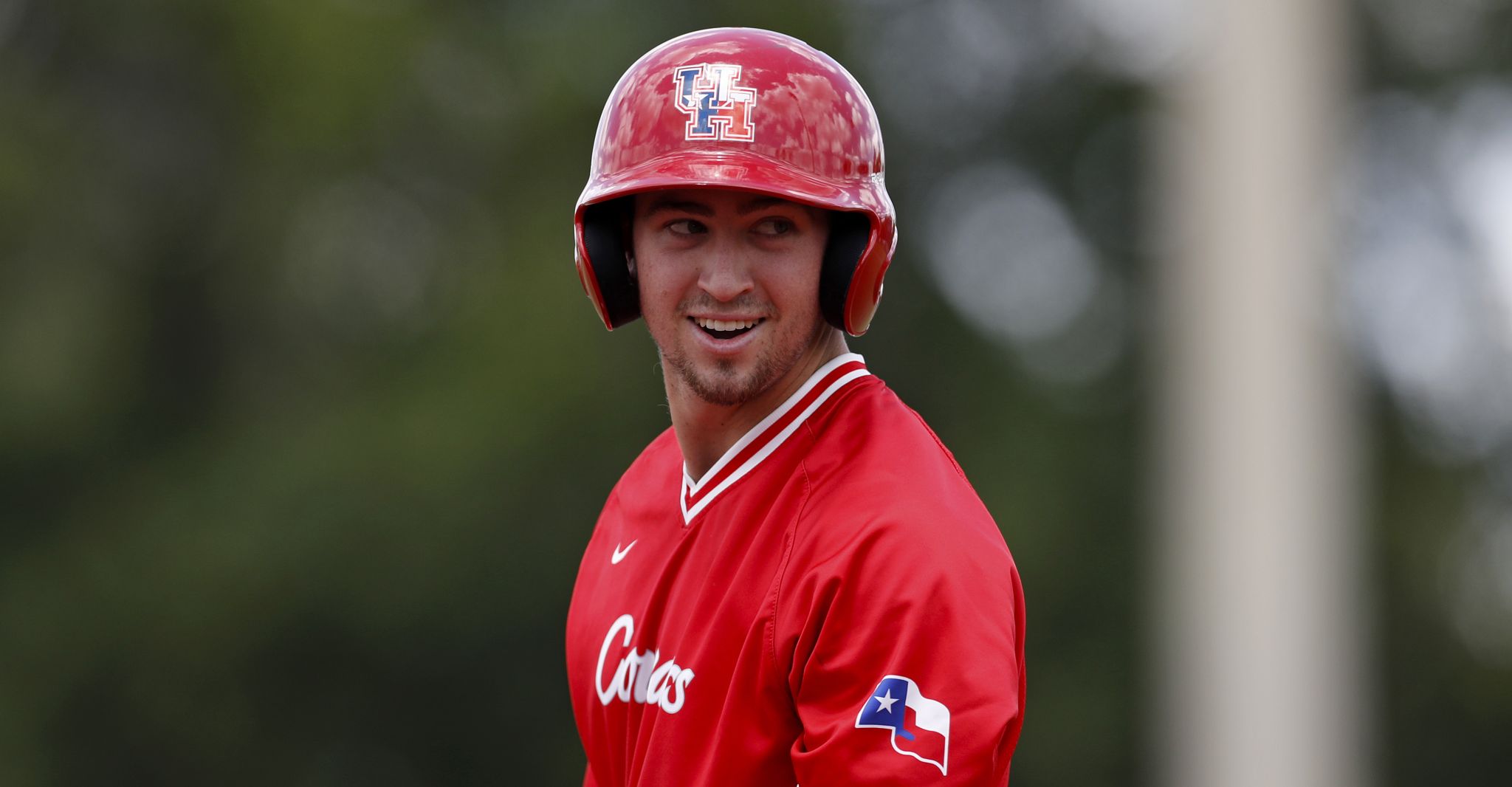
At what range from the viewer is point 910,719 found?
2.50m

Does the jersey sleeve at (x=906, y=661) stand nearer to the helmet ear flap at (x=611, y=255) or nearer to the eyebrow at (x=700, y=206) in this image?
the eyebrow at (x=700, y=206)

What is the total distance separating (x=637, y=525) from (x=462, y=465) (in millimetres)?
14159

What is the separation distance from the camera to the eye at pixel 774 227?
297 cm

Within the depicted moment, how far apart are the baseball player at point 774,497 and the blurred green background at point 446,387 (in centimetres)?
1318

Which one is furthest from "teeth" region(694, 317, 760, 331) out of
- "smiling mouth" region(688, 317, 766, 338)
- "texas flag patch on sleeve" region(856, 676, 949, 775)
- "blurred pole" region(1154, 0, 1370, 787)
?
"blurred pole" region(1154, 0, 1370, 787)

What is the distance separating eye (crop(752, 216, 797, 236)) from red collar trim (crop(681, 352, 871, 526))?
0.86 feet

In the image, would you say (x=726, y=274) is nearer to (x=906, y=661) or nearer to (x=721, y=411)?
(x=721, y=411)

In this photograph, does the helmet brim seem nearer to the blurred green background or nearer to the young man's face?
the young man's face

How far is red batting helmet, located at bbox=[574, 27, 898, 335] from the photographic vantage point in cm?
291

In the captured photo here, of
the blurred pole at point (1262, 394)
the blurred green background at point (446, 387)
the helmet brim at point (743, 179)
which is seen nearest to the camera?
the helmet brim at point (743, 179)

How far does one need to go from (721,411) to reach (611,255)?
338 millimetres

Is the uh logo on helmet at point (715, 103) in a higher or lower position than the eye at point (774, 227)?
higher

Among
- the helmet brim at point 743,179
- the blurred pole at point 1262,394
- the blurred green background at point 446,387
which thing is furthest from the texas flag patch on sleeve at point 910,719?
the blurred green background at point 446,387

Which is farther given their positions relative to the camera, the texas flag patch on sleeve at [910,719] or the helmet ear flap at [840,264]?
the helmet ear flap at [840,264]
